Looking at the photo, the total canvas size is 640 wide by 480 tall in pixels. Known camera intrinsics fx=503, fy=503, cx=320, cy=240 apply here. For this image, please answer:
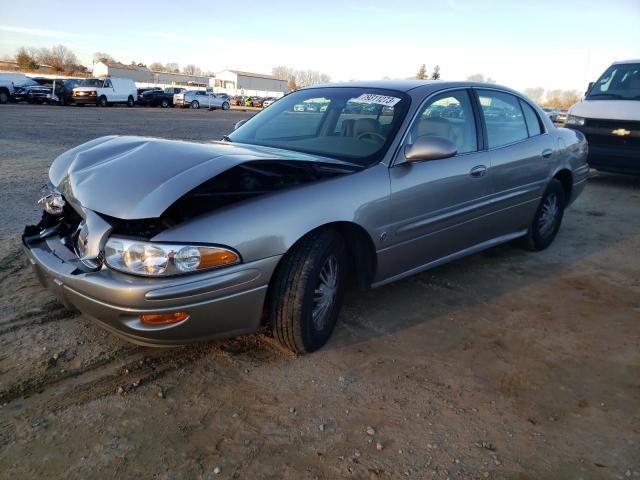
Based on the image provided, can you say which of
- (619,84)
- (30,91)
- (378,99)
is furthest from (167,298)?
(30,91)

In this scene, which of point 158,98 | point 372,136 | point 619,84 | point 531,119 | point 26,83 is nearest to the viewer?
point 372,136

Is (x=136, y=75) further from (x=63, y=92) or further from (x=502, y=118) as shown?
(x=502, y=118)

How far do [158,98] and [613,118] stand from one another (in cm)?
3322

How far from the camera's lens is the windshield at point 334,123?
3.37 m

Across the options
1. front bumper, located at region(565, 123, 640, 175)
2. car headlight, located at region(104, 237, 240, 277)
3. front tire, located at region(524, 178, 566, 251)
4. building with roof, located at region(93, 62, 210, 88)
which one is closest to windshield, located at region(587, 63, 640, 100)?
front bumper, located at region(565, 123, 640, 175)

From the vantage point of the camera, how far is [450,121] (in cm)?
374

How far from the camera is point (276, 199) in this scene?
8.55 ft

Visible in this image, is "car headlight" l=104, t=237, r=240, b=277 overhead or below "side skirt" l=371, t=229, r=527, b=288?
overhead

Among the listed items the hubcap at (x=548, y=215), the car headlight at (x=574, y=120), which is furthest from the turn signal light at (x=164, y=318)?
the car headlight at (x=574, y=120)

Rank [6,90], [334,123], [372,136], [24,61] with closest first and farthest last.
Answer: [372,136], [334,123], [6,90], [24,61]

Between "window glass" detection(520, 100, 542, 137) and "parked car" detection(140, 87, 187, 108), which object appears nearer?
"window glass" detection(520, 100, 542, 137)

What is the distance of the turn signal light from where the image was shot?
2.36 metres

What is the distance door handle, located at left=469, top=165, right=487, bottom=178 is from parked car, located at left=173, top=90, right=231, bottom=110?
36980 millimetres

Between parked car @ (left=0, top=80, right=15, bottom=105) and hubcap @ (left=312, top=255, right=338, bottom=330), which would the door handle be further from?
parked car @ (left=0, top=80, right=15, bottom=105)
